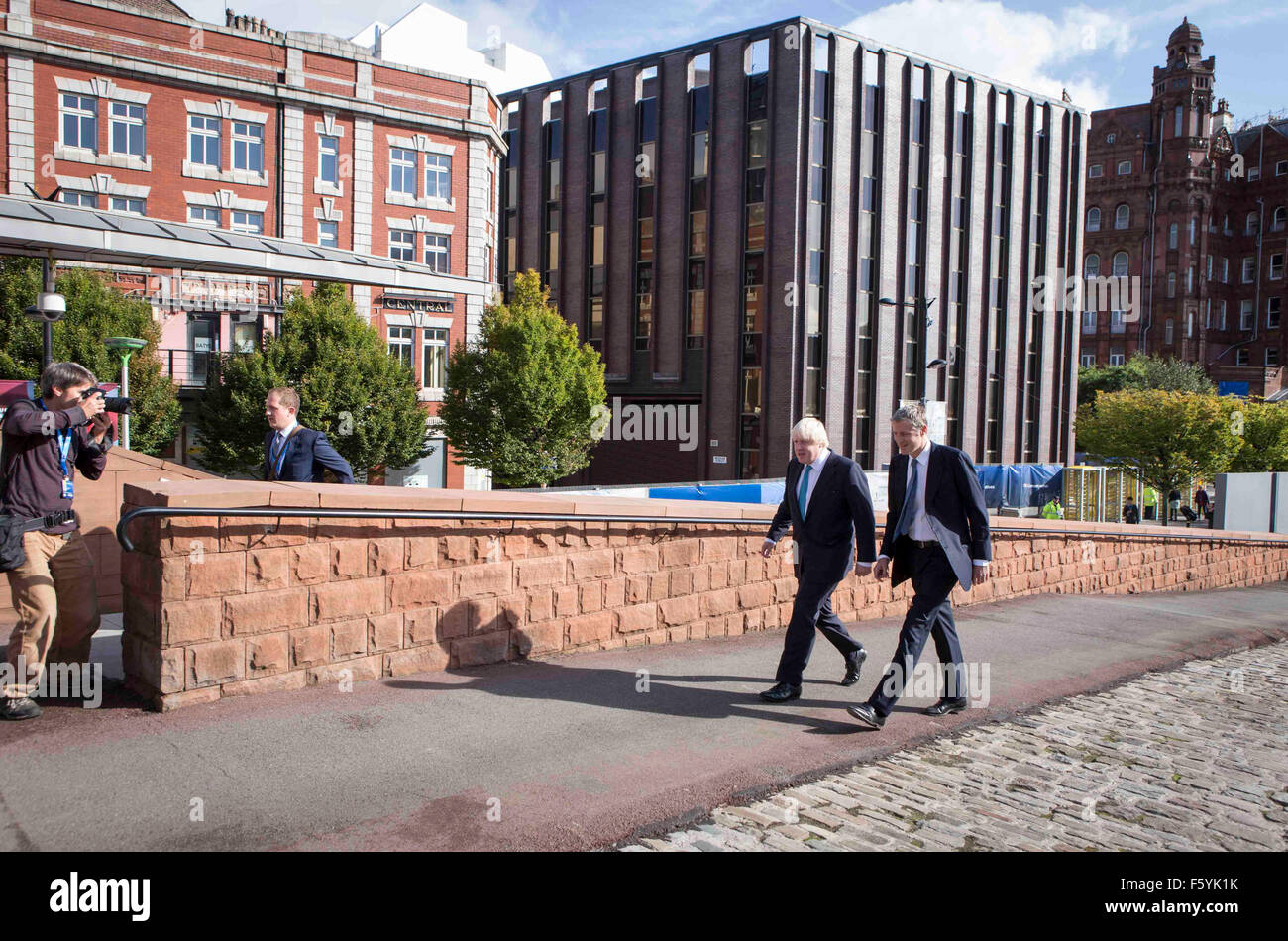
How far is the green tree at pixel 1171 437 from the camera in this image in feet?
112

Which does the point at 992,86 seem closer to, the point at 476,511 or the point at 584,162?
the point at 584,162

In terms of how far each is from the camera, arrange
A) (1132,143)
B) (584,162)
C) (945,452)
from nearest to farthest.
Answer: (945,452) → (584,162) → (1132,143)

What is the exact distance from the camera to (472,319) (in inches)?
1512

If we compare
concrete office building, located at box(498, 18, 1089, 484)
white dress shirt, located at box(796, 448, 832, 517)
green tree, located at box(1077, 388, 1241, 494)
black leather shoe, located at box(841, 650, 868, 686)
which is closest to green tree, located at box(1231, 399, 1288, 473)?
green tree, located at box(1077, 388, 1241, 494)

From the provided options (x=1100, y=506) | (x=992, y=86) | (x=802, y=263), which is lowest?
(x=1100, y=506)

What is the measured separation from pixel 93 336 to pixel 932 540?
29695 millimetres

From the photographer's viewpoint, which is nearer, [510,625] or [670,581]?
[510,625]

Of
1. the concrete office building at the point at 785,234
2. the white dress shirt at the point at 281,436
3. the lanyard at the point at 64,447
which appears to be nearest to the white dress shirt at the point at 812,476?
the white dress shirt at the point at 281,436

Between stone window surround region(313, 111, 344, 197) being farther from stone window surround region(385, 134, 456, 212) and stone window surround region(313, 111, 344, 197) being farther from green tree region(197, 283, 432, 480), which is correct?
green tree region(197, 283, 432, 480)

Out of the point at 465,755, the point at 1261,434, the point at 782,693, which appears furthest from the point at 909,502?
the point at 1261,434

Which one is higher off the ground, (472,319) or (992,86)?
(992,86)

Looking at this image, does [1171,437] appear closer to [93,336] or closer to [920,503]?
[920,503]

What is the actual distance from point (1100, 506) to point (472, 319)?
26151 millimetres
